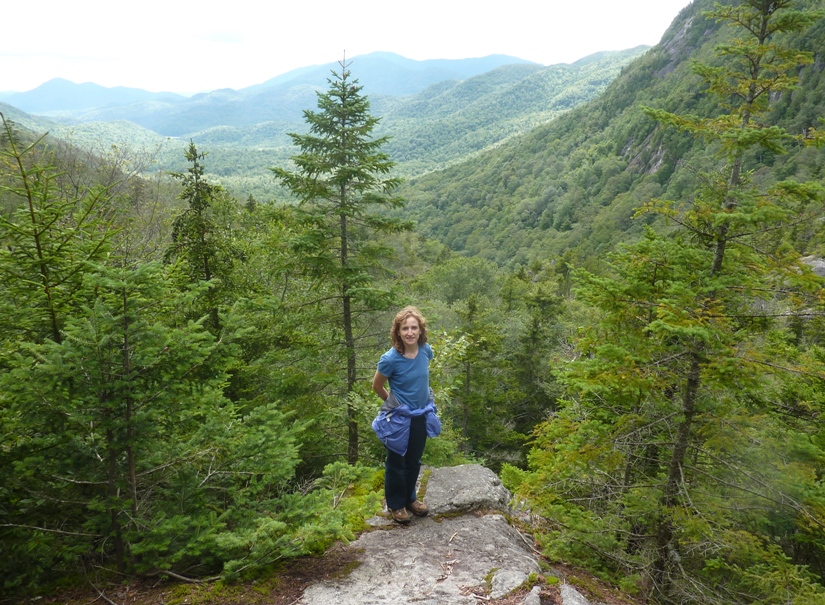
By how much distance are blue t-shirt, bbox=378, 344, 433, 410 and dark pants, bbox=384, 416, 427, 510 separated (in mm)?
212

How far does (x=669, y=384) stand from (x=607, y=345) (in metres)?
0.74

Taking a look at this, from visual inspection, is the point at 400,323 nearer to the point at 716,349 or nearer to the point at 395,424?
the point at 395,424

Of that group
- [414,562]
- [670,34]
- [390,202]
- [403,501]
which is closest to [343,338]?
[390,202]

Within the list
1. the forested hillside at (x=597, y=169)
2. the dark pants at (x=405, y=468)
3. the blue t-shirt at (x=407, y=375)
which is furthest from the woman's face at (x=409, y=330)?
the forested hillside at (x=597, y=169)

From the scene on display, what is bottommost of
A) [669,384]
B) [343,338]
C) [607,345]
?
[343,338]

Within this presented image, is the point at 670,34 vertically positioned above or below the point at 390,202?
above

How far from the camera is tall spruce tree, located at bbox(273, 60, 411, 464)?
798cm

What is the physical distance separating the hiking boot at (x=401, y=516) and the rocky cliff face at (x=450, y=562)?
0.06 metres

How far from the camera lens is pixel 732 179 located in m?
5.04

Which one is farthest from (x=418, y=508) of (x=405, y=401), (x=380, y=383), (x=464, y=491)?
(x=380, y=383)

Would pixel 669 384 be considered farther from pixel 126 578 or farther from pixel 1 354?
pixel 1 354

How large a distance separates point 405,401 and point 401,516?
1.24 metres

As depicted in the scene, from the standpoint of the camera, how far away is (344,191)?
27.4ft

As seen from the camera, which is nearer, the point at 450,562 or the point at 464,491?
the point at 450,562
